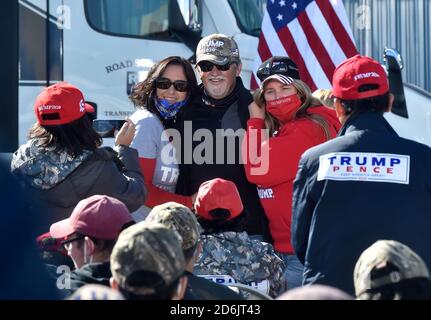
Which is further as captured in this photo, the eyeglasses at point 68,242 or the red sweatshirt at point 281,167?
the red sweatshirt at point 281,167

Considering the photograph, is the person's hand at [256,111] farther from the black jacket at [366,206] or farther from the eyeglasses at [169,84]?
the black jacket at [366,206]

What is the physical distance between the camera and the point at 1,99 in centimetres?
566

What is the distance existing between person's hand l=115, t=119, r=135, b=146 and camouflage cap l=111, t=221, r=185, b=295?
2118 mm

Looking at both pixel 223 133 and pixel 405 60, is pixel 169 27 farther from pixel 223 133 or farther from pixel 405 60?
pixel 405 60

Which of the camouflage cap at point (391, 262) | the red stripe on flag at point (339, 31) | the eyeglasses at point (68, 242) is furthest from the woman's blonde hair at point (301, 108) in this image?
the red stripe on flag at point (339, 31)

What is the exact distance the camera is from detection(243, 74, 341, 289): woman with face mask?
4.71 meters

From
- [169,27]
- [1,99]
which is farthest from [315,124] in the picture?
[169,27]

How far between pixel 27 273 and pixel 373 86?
1.89 meters

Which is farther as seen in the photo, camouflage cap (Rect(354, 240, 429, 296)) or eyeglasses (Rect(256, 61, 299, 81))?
eyeglasses (Rect(256, 61, 299, 81))

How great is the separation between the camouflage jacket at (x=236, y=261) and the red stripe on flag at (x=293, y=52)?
2.83 m

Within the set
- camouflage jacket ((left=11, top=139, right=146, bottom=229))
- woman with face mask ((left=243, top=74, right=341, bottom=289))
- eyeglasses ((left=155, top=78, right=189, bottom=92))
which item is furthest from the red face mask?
camouflage jacket ((left=11, top=139, right=146, bottom=229))

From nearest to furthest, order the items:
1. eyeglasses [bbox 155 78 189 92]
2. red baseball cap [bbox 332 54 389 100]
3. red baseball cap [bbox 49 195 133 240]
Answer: red baseball cap [bbox 49 195 133 240] < red baseball cap [bbox 332 54 389 100] < eyeglasses [bbox 155 78 189 92]

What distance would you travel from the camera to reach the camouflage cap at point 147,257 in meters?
2.63

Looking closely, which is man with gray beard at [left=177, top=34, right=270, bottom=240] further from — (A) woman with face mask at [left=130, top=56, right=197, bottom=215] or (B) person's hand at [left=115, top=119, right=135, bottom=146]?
(B) person's hand at [left=115, top=119, right=135, bottom=146]
